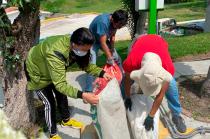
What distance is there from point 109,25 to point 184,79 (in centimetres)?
184

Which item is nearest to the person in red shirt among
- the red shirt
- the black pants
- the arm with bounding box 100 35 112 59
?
the red shirt

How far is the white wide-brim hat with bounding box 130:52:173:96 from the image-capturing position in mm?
3107

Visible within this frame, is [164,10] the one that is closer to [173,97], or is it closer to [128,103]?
[173,97]

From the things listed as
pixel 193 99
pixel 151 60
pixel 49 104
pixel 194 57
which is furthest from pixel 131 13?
pixel 151 60

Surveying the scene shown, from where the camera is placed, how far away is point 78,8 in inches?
1155

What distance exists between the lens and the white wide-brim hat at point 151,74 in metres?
3.11

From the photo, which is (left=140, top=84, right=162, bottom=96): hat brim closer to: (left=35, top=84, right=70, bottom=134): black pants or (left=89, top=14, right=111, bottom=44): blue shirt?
(left=35, top=84, right=70, bottom=134): black pants

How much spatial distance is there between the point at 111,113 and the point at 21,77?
130 centimetres

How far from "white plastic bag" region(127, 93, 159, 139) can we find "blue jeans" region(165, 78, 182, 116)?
502 mm

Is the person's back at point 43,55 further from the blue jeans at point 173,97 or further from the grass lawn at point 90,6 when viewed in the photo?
the grass lawn at point 90,6

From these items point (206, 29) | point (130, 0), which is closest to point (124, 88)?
point (130, 0)

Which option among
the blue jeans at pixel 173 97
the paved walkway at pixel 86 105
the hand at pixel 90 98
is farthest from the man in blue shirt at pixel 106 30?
the hand at pixel 90 98

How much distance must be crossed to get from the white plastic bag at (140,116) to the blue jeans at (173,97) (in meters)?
0.50

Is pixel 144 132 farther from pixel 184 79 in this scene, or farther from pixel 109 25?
pixel 184 79
